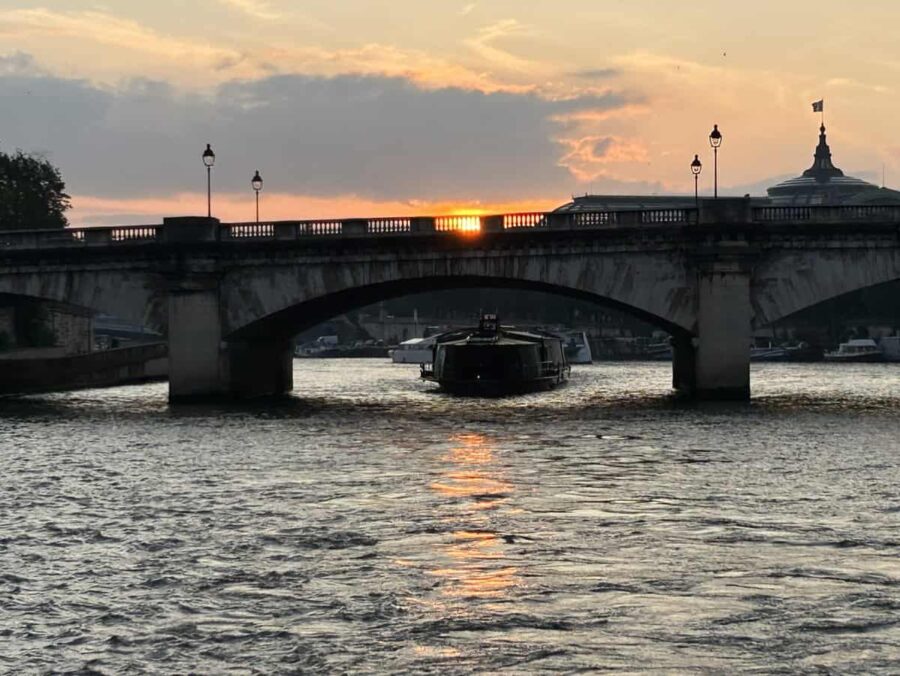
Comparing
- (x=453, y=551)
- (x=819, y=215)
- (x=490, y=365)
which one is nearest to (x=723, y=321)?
(x=819, y=215)

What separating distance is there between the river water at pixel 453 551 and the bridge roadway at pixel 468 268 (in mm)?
13939

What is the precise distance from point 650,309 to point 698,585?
4674 cm

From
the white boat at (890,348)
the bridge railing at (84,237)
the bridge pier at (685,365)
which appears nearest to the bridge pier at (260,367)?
the bridge railing at (84,237)

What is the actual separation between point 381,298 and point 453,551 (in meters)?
58.7

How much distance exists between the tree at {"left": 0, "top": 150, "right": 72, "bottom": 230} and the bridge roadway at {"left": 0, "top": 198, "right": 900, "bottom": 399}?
4675 cm

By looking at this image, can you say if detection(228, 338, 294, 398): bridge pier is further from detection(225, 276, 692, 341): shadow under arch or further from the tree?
the tree

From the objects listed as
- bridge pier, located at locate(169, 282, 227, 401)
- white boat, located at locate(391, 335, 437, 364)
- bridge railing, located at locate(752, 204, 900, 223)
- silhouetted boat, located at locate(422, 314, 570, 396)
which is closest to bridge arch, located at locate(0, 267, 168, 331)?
bridge pier, located at locate(169, 282, 227, 401)

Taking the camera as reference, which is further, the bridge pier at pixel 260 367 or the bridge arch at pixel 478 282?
the bridge pier at pixel 260 367

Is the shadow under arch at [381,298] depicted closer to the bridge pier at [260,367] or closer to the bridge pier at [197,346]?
the bridge pier at [260,367]

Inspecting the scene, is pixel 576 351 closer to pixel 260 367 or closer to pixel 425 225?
pixel 260 367

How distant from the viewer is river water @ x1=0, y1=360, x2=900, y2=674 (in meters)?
22.1

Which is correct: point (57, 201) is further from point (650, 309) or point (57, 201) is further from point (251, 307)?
point (650, 309)

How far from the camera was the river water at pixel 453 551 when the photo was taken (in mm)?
22078

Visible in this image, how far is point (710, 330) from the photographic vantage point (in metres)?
70.4
